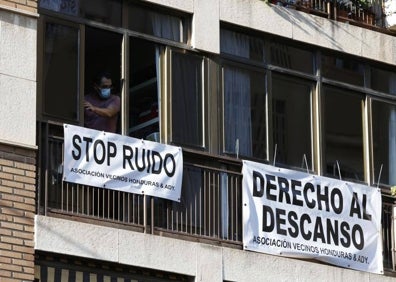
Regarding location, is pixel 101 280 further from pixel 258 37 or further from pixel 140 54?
pixel 258 37

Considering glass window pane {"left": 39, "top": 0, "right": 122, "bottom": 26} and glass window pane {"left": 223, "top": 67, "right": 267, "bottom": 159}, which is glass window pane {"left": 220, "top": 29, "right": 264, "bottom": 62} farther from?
glass window pane {"left": 39, "top": 0, "right": 122, "bottom": 26}

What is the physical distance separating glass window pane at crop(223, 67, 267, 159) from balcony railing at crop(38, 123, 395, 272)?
0.42 meters

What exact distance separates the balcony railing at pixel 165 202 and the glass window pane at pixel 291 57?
6.57 ft

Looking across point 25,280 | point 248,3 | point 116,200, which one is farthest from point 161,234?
point 248,3

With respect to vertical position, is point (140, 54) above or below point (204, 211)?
above

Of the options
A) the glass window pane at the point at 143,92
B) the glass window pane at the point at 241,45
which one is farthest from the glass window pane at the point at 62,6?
the glass window pane at the point at 241,45

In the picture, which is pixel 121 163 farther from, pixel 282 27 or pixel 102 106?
pixel 282 27

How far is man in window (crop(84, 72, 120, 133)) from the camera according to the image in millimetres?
21828

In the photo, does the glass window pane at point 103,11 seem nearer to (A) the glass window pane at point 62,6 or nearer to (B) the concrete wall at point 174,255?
(A) the glass window pane at point 62,6

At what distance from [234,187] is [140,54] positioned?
2.35 metres

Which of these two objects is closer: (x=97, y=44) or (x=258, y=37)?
(x=97, y=44)

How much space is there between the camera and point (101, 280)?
20.9 m

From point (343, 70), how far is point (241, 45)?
6.68 feet

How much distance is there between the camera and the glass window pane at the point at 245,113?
2331 cm
